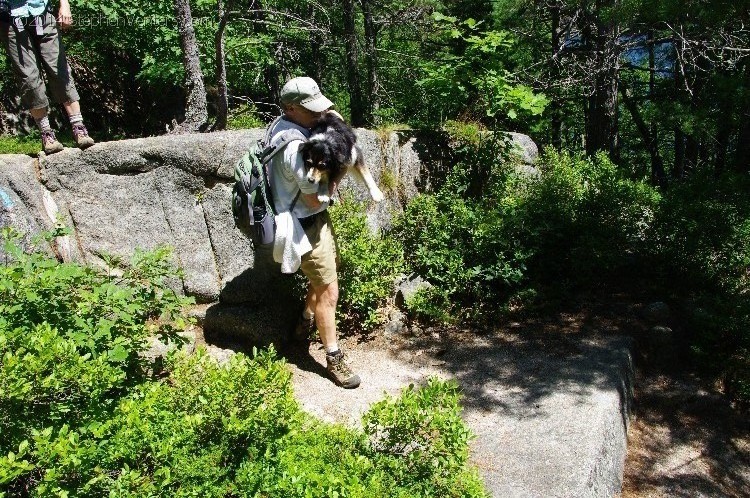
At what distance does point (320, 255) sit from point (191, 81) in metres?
2.94

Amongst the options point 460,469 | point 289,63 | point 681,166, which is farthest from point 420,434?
point 681,166

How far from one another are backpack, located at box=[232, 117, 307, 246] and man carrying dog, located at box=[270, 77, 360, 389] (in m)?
0.05

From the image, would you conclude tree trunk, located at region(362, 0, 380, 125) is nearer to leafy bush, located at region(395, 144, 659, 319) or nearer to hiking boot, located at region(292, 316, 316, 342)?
leafy bush, located at region(395, 144, 659, 319)

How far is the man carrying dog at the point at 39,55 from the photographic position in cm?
486

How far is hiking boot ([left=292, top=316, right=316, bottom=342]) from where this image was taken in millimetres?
5098

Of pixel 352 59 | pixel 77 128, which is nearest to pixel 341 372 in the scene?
pixel 77 128

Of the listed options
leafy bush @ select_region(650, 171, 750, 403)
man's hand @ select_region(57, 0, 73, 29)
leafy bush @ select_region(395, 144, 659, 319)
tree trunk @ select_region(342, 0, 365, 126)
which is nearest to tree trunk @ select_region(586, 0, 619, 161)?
leafy bush @ select_region(395, 144, 659, 319)

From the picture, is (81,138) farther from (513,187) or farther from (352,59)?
(513,187)

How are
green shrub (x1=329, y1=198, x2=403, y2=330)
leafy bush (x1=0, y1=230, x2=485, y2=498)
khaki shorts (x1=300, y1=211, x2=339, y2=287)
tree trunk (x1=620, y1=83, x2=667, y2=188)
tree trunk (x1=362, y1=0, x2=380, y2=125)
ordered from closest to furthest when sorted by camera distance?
leafy bush (x1=0, y1=230, x2=485, y2=498)
khaki shorts (x1=300, y1=211, x2=339, y2=287)
green shrub (x1=329, y1=198, x2=403, y2=330)
tree trunk (x1=362, y1=0, x2=380, y2=125)
tree trunk (x1=620, y1=83, x2=667, y2=188)

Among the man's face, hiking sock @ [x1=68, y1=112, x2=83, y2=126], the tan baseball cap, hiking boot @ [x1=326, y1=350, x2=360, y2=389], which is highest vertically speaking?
the tan baseball cap

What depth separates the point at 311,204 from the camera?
4.23 meters

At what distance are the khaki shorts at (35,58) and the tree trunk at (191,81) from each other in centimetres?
118

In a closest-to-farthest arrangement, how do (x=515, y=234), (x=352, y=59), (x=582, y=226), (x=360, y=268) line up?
(x=360, y=268)
(x=515, y=234)
(x=582, y=226)
(x=352, y=59)

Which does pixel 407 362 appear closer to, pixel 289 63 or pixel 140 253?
pixel 140 253
